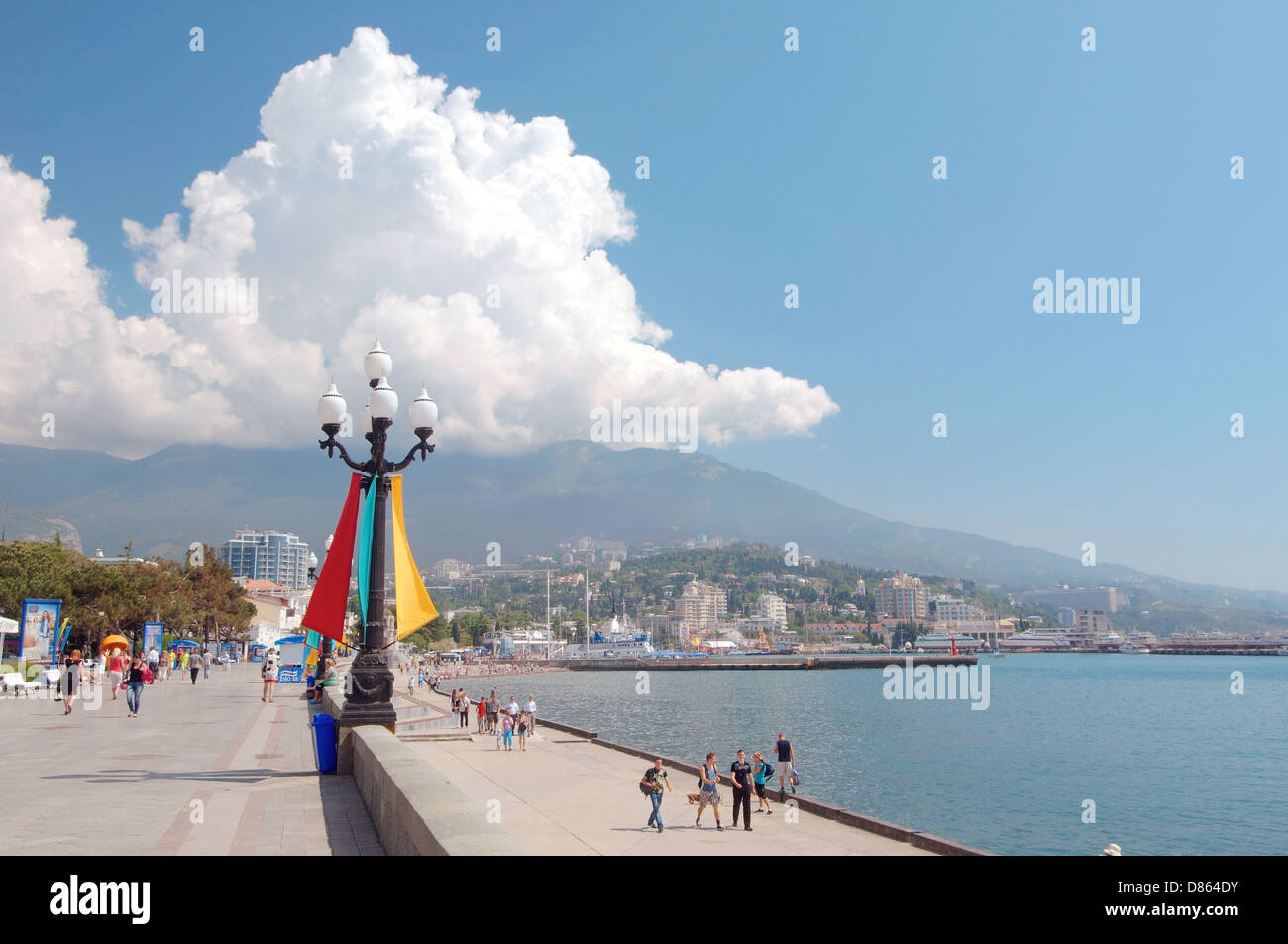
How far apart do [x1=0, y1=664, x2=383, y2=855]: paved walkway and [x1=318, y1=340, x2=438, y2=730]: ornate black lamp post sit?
3.87 feet

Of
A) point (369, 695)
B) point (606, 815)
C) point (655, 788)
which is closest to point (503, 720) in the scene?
point (606, 815)

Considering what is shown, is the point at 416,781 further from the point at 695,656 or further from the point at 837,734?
the point at 695,656

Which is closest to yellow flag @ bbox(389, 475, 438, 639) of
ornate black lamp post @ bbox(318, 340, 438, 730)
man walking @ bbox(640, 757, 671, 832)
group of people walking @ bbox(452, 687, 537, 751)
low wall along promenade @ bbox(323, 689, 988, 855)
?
ornate black lamp post @ bbox(318, 340, 438, 730)

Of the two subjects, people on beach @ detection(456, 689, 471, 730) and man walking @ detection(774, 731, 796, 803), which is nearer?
man walking @ detection(774, 731, 796, 803)

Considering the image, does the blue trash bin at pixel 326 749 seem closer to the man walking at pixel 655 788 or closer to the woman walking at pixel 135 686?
the man walking at pixel 655 788

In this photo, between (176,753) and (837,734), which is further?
(837,734)

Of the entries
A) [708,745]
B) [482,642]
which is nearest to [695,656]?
[482,642]

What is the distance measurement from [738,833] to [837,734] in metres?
35.0

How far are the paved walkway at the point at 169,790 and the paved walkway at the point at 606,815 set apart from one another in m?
1.64

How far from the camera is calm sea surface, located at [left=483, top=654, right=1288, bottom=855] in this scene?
25.0 m

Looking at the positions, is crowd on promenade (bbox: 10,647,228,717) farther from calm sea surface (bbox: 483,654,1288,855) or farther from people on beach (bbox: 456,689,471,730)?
calm sea surface (bbox: 483,654,1288,855)
